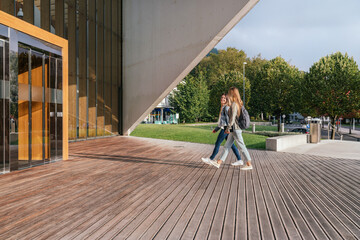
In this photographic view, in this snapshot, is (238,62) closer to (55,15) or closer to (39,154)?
(55,15)

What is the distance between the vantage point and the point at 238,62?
6153 centimetres

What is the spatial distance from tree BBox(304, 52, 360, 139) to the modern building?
21.3 meters

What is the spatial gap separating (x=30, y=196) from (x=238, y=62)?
6172 cm

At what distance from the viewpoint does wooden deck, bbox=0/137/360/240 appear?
2.98 meters

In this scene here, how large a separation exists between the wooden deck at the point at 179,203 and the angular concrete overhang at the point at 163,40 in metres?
8.36

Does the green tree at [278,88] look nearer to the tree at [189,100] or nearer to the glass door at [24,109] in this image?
the tree at [189,100]

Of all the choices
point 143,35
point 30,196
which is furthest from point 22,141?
point 143,35

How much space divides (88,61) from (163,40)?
470 centimetres

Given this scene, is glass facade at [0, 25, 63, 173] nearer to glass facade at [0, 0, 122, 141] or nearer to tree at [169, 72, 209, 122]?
glass facade at [0, 0, 122, 141]

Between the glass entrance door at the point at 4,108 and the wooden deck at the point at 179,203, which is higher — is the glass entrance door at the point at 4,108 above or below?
above

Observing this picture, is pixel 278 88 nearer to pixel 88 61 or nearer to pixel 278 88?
pixel 278 88

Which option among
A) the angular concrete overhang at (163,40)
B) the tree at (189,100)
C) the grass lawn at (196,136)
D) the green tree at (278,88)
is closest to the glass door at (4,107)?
the angular concrete overhang at (163,40)

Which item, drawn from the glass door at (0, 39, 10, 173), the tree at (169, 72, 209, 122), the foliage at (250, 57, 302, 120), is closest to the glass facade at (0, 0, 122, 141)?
the glass door at (0, 39, 10, 173)

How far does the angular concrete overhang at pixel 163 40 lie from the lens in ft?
41.5
